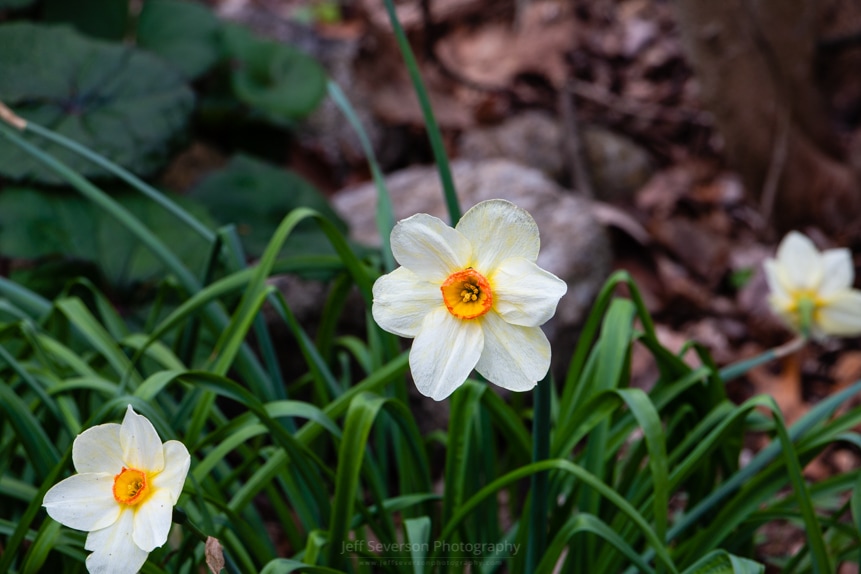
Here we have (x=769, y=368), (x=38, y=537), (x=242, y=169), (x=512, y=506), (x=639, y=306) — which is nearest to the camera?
(x=38, y=537)

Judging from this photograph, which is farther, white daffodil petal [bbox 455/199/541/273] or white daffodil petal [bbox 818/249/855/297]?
white daffodil petal [bbox 818/249/855/297]

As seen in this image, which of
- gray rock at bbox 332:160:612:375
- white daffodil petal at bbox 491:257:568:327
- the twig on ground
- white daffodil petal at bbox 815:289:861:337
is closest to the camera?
white daffodil petal at bbox 491:257:568:327

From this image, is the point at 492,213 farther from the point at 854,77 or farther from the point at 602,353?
the point at 854,77

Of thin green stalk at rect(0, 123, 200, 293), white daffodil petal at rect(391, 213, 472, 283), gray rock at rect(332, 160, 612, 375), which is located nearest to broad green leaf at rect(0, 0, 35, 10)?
thin green stalk at rect(0, 123, 200, 293)

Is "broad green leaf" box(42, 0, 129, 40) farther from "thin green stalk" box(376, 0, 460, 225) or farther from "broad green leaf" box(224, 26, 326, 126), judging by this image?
"thin green stalk" box(376, 0, 460, 225)

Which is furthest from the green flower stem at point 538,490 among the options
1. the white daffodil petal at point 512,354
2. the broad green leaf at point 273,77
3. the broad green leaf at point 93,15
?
the broad green leaf at point 93,15

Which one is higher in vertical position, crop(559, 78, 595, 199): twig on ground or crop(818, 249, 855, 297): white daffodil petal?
crop(559, 78, 595, 199): twig on ground

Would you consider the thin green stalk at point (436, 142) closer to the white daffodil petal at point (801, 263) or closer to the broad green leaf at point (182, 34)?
the white daffodil petal at point (801, 263)

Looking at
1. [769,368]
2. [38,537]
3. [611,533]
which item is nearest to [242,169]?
[38,537]
